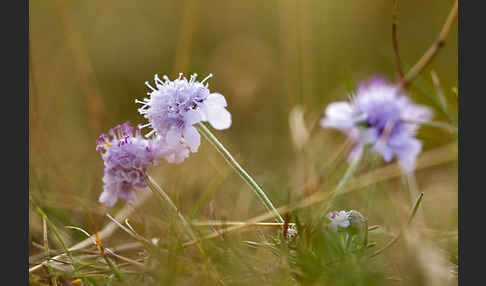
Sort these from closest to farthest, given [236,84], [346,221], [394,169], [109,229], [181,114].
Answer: [346,221], [181,114], [109,229], [394,169], [236,84]

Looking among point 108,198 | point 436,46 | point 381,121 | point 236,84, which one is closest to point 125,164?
point 108,198

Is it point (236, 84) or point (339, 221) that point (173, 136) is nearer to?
point (339, 221)

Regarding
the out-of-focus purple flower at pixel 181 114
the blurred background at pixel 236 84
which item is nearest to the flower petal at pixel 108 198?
the out-of-focus purple flower at pixel 181 114

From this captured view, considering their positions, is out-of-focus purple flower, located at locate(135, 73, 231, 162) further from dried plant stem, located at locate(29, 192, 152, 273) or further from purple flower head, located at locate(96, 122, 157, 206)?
dried plant stem, located at locate(29, 192, 152, 273)

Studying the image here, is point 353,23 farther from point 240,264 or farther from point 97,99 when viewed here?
point 240,264

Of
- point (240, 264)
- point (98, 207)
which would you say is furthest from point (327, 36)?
point (240, 264)
